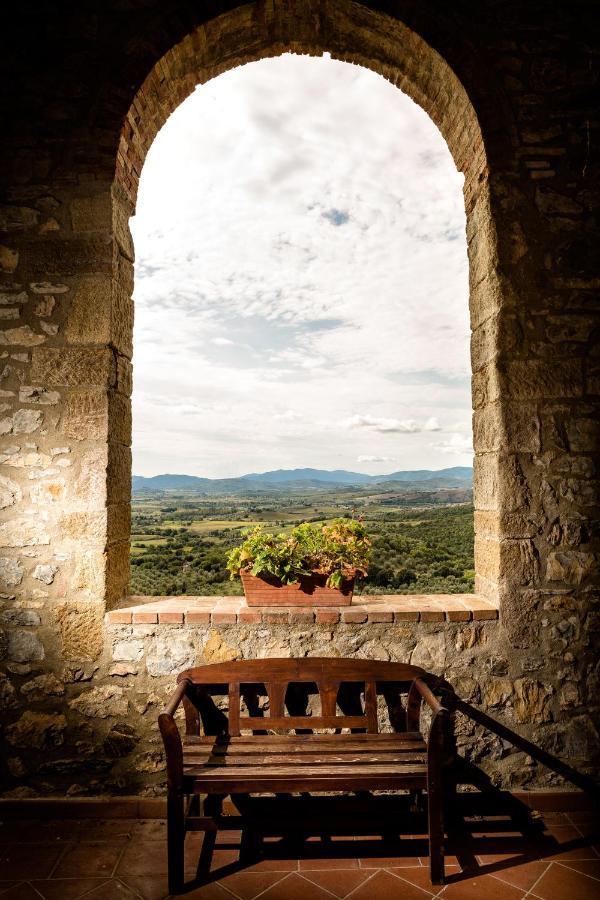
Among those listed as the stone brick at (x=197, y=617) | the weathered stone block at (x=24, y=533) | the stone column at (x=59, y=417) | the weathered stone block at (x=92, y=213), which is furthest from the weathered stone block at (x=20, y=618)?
the weathered stone block at (x=92, y=213)

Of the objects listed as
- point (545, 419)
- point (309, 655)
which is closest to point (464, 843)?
point (309, 655)

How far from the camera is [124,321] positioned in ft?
11.5

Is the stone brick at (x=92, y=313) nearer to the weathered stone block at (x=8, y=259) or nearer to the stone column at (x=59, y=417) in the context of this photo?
the stone column at (x=59, y=417)

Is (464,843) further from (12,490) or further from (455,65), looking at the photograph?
(455,65)

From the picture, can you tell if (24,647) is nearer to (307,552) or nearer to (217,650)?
(217,650)

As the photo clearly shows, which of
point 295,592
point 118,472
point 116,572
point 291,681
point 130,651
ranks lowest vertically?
point 291,681

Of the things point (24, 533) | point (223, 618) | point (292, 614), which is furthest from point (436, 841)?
point (24, 533)

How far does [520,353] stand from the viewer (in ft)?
10.7

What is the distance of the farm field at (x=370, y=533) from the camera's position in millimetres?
3922

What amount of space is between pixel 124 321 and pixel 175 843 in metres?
2.72

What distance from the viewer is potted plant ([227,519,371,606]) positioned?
3.25m

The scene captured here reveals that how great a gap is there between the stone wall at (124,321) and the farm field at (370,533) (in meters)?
0.65

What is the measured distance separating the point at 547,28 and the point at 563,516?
2833 mm

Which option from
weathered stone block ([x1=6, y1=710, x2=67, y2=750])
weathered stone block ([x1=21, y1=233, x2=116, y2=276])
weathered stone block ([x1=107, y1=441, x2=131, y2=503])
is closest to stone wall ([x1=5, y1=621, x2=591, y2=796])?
weathered stone block ([x1=6, y1=710, x2=67, y2=750])
